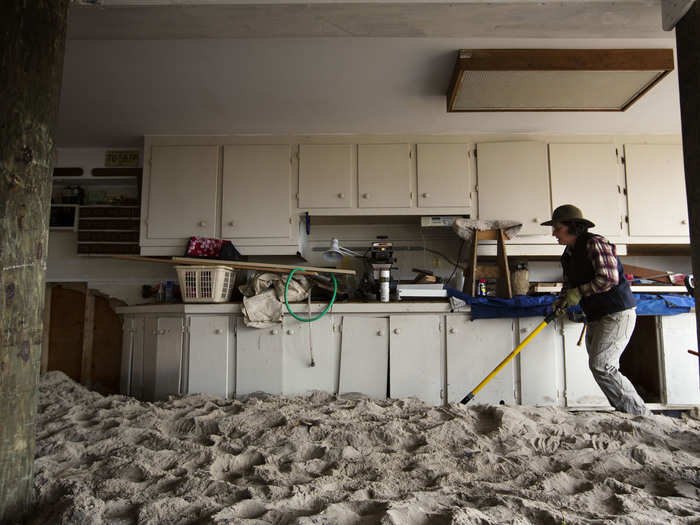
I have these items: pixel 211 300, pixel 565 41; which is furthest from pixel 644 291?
pixel 211 300

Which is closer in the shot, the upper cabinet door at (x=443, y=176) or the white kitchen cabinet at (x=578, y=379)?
the white kitchen cabinet at (x=578, y=379)

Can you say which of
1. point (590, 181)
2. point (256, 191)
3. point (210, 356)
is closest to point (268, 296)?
point (210, 356)

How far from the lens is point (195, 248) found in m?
4.18

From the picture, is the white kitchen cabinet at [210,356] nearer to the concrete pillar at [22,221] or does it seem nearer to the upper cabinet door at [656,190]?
the concrete pillar at [22,221]

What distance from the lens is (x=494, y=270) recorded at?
165 inches

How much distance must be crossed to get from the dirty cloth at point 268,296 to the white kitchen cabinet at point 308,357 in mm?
133

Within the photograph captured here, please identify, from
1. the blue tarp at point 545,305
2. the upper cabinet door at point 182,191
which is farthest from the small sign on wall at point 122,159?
the blue tarp at point 545,305

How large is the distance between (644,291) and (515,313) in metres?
1.11

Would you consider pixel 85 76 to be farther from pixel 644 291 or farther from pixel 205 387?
pixel 644 291

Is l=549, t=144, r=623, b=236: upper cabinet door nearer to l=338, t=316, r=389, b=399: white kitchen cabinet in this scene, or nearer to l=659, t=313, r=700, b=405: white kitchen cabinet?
l=659, t=313, r=700, b=405: white kitchen cabinet

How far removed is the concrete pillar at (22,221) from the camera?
4.83 feet

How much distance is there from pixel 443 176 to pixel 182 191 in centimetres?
254

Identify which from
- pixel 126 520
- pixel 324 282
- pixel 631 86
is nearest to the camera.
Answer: pixel 126 520

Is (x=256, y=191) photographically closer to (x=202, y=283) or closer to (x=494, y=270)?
(x=202, y=283)
